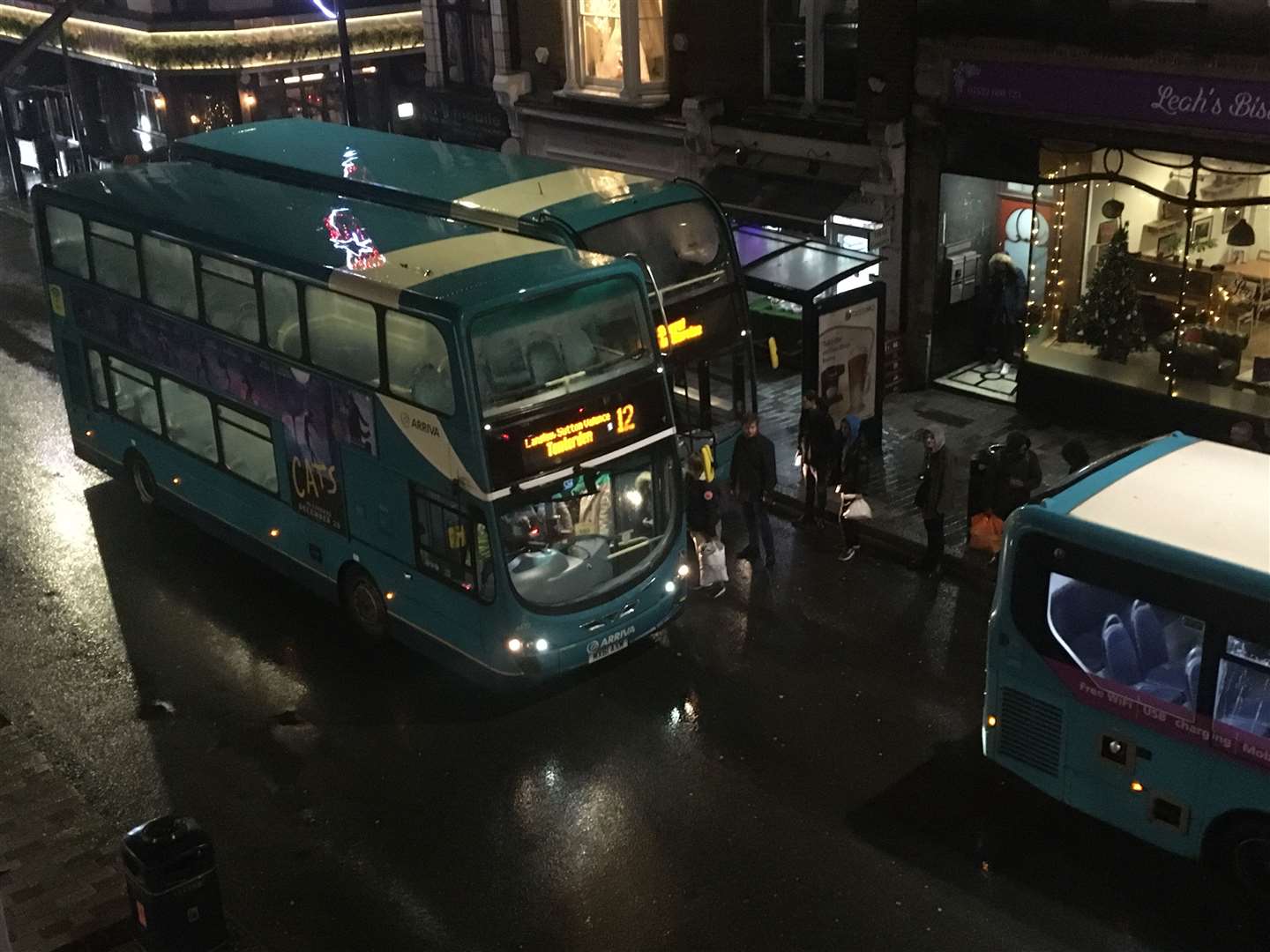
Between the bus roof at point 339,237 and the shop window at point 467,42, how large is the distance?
11037mm

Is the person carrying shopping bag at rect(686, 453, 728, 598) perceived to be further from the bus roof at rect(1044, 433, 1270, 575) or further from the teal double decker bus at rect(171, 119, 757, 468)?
the bus roof at rect(1044, 433, 1270, 575)

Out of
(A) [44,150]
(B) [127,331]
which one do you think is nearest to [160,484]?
(B) [127,331]

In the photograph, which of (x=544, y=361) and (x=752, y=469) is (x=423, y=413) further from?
(x=752, y=469)

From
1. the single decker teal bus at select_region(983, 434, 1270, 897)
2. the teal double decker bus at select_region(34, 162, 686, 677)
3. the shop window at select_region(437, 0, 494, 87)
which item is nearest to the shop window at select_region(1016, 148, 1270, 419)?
the single decker teal bus at select_region(983, 434, 1270, 897)

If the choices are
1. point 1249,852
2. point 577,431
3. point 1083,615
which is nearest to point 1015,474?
point 1083,615

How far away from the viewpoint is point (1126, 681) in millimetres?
9953

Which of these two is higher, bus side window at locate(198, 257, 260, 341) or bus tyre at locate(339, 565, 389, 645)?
bus side window at locate(198, 257, 260, 341)

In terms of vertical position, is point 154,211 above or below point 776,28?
below

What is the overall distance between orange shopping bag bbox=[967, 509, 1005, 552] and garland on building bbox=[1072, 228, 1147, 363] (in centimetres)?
537

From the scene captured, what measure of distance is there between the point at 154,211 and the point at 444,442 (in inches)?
240

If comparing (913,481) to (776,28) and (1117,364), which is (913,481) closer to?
(1117,364)

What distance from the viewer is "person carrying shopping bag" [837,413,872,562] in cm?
1566

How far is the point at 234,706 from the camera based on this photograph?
13.4 m

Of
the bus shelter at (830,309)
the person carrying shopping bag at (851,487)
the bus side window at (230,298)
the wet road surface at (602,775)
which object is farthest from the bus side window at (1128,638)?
the bus side window at (230,298)
